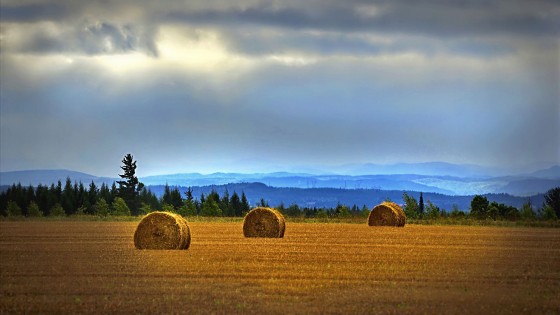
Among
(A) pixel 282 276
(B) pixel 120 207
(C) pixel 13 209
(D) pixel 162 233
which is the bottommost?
(A) pixel 282 276

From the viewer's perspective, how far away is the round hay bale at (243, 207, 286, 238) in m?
38.0

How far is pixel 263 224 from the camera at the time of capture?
38375 mm

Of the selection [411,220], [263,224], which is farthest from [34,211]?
[263,224]

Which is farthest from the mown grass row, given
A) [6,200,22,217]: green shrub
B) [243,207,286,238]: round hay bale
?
[243,207,286,238]: round hay bale

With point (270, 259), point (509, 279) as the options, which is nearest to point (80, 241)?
point (270, 259)

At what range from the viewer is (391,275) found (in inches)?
897

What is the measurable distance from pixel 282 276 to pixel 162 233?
409 inches

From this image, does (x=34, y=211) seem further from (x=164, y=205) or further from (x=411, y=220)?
(x=411, y=220)

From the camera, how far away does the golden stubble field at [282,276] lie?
1767 centimetres

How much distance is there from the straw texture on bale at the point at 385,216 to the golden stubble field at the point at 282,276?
11.5 m

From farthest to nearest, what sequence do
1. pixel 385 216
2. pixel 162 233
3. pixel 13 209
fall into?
pixel 13 209 < pixel 385 216 < pixel 162 233

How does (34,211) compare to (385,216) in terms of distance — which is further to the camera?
(34,211)

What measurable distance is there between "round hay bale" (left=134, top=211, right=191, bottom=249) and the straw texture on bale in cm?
1830

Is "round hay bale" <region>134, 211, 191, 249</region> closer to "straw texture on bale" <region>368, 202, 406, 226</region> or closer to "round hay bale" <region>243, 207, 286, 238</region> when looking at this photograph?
"round hay bale" <region>243, 207, 286, 238</region>
